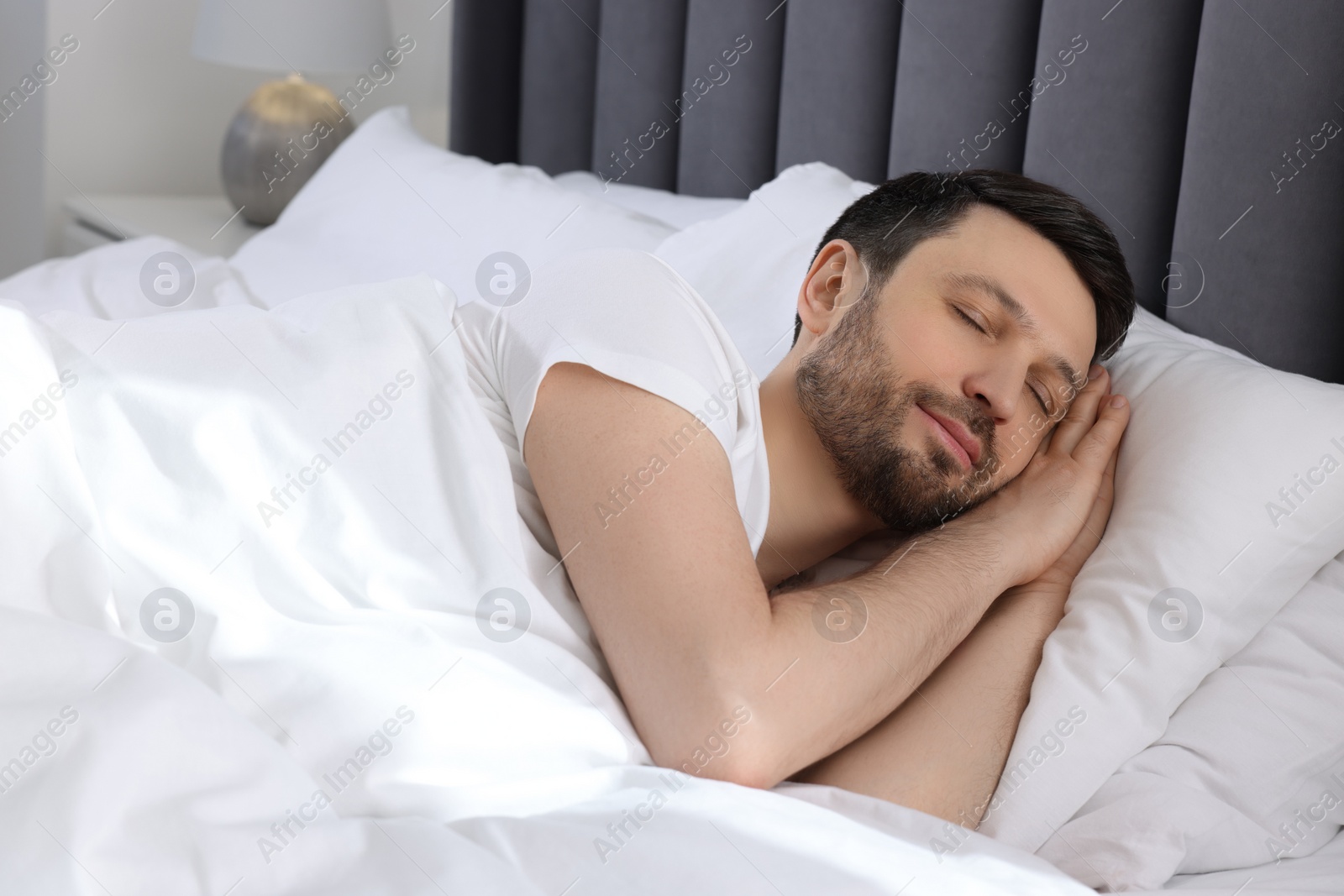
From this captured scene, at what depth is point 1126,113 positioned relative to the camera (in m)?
1.27

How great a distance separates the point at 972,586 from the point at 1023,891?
307 mm

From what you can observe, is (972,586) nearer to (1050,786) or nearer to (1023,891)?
(1050,786)

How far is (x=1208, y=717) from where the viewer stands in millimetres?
863

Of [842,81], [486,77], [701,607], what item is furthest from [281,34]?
[701,607]

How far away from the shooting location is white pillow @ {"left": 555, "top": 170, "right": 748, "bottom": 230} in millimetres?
1694

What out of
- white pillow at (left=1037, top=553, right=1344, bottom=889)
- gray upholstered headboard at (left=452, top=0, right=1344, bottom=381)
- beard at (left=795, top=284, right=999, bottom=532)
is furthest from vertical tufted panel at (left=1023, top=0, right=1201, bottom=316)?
white pillow at (left=1037, top=553, right=1344, bottom=889)

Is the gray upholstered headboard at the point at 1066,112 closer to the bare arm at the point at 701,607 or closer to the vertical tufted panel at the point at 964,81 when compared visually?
the vertical tufted panel at the point at 964,81

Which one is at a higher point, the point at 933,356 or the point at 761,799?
the point at 933,356

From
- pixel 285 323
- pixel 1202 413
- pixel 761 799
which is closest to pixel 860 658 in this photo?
pixel 761 799

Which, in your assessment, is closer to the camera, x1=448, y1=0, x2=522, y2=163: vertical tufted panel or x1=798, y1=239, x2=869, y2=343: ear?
x1=798, y1=239, x2=869, y2=343: ear

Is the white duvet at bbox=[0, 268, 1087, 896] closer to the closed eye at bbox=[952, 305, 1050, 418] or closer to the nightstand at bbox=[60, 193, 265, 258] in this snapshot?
the closed eye at bbox=[952, 305, 1050, 418]

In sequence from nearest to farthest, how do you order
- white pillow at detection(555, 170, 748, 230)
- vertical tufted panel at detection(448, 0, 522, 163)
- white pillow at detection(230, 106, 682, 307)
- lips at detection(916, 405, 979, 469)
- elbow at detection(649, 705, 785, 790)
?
elbow at detection(649, 705, 785, 790) < lips at detection(916, 405, 979, 469) < white pillow at detection(230, 106, 682, 307) < white pillow at detection(555, 170, 748, 230) < vertical tufted panel at detection(448, 0, 522, 163)

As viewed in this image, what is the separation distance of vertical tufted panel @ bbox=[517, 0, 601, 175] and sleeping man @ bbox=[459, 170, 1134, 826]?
1.15 meters

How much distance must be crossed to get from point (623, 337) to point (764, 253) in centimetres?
55
